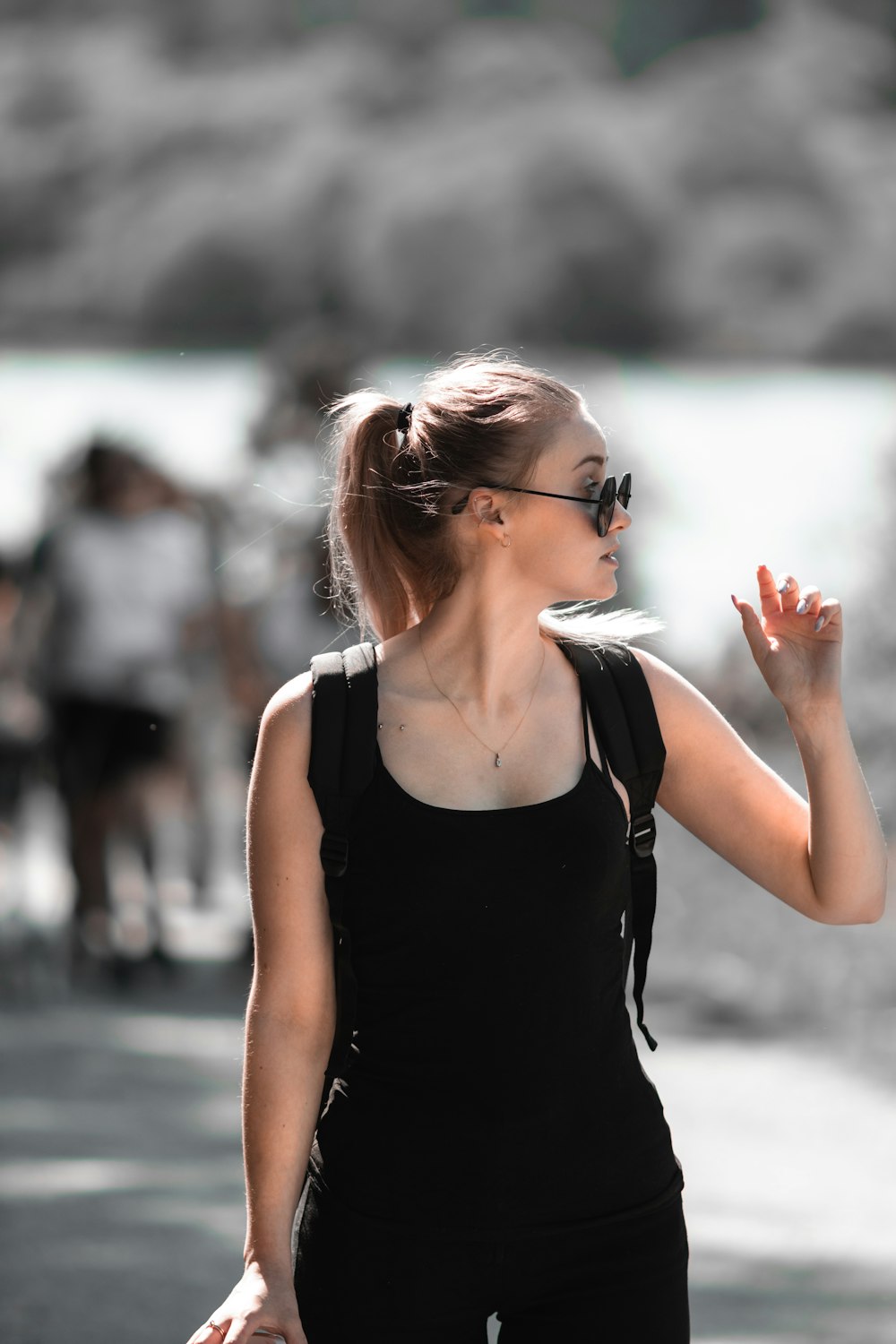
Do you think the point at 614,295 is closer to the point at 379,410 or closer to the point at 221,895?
the point at 221,895

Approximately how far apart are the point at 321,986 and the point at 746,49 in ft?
32.5

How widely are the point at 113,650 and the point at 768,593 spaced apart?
528cm

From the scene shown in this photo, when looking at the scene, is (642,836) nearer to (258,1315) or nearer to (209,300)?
(258,1315)

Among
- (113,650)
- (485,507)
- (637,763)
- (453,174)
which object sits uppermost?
(453,174)

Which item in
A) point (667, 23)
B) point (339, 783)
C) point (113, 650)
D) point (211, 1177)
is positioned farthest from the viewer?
point (667, 23)

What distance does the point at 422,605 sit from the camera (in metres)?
2.80

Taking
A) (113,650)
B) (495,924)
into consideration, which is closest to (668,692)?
(495,924)

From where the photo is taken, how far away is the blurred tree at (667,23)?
11.5 meters

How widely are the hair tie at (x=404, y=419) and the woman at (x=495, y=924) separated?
0.12 ft

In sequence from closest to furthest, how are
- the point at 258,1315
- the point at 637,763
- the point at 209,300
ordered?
the point at 258,1315 → the point at 637,763 → the point at 209,300

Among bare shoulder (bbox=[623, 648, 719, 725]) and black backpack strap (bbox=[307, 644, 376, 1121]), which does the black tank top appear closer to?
black backpack strap (bbox=[307, 644, 376, 1121])

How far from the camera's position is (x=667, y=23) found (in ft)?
38.0

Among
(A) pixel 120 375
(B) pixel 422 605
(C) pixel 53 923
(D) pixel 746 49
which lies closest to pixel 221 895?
(C) pixel 53 923

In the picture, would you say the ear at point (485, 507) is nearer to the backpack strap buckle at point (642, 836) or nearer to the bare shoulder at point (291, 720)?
the bare shoulder at point (291, 720)
